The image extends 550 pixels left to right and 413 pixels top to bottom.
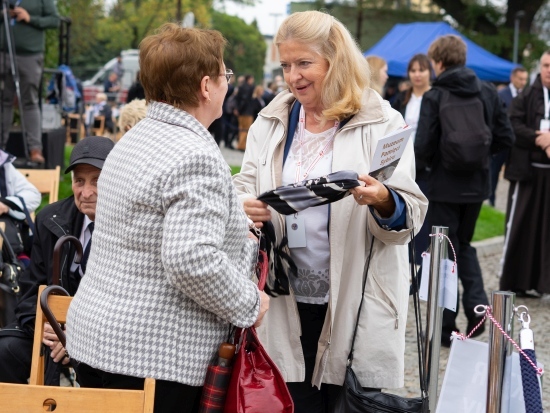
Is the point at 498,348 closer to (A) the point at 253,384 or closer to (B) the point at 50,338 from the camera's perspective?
(A) the point at 253,384

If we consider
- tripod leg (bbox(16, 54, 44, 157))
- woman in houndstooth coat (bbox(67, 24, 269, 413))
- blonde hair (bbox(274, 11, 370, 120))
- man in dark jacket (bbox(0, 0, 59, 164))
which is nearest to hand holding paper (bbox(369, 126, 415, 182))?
blonde hair (bbox(274, 11, 370, 120))

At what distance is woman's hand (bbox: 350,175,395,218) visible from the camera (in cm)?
301

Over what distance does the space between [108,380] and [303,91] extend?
126 cm

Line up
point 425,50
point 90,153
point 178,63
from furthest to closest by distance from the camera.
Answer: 1. point 425,50
2. point 90,153
3. point 178,63

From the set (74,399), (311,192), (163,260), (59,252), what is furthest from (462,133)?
(74,399)

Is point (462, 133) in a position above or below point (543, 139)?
above

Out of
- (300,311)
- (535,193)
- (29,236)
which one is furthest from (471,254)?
(300,311)

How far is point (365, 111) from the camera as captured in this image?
10.9ft

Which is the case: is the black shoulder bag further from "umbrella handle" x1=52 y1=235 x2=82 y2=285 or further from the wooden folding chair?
"umbrella handle" x1=52 y1=235 x2=82 y2=285

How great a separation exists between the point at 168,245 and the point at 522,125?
5.76 m

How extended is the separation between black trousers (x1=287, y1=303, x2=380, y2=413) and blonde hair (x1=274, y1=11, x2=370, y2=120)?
2.35 feet

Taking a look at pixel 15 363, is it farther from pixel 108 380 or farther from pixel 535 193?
pixel 535 193

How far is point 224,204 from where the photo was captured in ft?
8.54

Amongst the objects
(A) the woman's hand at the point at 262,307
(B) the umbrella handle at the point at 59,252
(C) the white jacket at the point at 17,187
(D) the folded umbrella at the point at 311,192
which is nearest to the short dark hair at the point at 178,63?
(D) the folded umbrella at the point at 311,192
